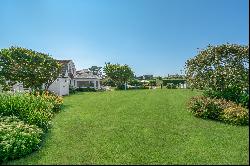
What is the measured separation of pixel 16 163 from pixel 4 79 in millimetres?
29100

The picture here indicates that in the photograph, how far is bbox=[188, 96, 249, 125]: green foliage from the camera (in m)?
18.5

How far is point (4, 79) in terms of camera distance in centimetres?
3944

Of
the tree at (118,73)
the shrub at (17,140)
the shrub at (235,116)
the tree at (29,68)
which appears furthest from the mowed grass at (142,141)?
Answer: the tree at (118,73)

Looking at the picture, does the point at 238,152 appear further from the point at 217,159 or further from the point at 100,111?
the point at 100,111

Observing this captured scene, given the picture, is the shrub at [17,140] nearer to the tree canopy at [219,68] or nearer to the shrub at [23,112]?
the shrub at [23,112]

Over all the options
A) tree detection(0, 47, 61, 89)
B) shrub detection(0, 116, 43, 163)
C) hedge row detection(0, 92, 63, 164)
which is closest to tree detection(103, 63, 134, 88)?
tree detection(0, 47, 61, 89)

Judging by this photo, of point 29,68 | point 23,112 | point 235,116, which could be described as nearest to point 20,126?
point 23,112

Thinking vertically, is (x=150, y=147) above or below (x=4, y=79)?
below

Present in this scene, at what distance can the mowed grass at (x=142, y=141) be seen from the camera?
485 inches

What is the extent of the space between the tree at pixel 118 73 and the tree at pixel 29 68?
108 ft

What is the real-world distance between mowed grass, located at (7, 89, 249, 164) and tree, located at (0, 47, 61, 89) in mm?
14459

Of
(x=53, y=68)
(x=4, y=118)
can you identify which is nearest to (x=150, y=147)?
(x=4, y=118)

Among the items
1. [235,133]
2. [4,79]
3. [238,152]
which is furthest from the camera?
[4,79]

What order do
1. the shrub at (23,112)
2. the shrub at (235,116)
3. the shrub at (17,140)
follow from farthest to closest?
the shrub at (235,116) < the shrub at (23,112) < the shrub at (17,140)
